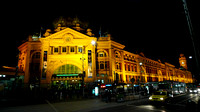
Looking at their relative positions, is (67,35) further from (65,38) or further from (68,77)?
(68,77)

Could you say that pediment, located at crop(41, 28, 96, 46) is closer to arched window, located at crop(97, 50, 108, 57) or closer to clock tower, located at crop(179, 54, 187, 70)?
arched window, located at crop(97, 50, 108, 57)

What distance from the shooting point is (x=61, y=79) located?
39.9 m

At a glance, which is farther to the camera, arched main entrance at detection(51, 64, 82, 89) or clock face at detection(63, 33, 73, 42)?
clock face at detection(63, 33, 73, 42)

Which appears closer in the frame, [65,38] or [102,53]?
[65,38]

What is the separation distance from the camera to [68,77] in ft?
131

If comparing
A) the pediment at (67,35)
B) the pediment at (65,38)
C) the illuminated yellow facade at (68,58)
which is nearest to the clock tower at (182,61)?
the illuminated yellow facade at (68,58)

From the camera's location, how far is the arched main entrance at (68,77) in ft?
131

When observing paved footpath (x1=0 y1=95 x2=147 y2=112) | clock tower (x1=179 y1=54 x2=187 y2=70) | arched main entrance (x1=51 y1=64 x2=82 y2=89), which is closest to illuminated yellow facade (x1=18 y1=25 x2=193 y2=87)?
arched main entrance (x1=51 y1=64 x2=82 y2=89)

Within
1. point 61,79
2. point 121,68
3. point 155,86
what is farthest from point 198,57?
point 121,68

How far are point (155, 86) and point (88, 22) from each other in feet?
115

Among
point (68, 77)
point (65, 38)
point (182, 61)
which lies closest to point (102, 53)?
point (65, 38)

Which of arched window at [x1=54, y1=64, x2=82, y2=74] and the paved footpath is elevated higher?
arched window at [x1=54, y1=64, x2=82, y2=74]

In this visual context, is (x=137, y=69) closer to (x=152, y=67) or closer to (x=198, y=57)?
(x=152, y=67)

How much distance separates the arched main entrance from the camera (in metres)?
39.8
